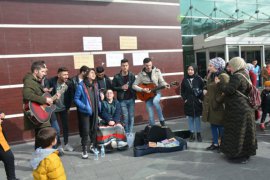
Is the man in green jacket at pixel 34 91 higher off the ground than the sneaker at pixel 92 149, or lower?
higher

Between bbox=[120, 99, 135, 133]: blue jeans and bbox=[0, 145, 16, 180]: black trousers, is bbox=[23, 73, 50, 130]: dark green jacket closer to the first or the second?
bbox=[0, 145, 16, 180]: black trousers

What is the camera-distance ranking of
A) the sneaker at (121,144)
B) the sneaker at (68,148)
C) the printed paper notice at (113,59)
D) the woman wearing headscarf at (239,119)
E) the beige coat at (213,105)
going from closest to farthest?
1. the woman wearing headscarf at (239,119)
2. the beige coat at (213,105)
3. the sneaker at (121,144)
4. the sneaker at (68,148)
5. the printed paper notice at (113,59)

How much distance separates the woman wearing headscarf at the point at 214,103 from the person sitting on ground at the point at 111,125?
169cm

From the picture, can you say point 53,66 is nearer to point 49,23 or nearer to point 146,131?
point 49,23

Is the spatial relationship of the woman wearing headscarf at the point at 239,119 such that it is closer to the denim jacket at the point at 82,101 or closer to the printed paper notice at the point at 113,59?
the denim jacket at the point at 82,101

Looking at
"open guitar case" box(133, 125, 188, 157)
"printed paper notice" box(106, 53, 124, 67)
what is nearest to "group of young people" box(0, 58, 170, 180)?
"open guitar case" box(133, 125, 188, 157)

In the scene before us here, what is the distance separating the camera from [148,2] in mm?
7617

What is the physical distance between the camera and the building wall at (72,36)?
620 centimetres

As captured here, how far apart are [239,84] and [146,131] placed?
1994 millimetres

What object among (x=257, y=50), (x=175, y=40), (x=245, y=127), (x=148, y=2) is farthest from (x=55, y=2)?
(x=257, y=50)

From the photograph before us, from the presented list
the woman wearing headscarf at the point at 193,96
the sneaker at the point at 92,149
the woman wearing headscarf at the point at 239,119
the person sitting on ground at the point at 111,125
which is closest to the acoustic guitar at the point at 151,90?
the woman wearing headscarf at the point at 193,96

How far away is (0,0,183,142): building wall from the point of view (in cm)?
620

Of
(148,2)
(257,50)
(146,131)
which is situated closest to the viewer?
(146,131)

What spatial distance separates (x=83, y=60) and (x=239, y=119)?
13.4ft
